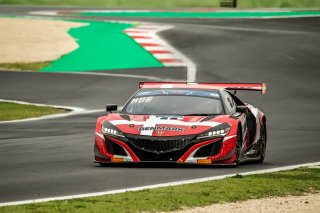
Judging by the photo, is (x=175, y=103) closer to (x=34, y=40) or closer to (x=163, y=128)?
(x=163, y=128)

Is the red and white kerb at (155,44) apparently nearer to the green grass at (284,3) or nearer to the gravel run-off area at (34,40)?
the gravel run-off area at (34,40)

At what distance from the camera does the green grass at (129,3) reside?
207 ft

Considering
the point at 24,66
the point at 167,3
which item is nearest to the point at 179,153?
the point at 24,66

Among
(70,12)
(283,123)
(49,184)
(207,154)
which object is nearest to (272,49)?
(283,123)

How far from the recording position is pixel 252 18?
2015 inches

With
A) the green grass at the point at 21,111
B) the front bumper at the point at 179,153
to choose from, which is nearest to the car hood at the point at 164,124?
the front bumper at the point at 179,153

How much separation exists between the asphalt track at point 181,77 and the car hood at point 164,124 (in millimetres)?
466

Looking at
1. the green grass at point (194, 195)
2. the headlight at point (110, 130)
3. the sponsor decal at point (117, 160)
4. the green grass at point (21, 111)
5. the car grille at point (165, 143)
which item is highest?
the green grass at point (194, 195)

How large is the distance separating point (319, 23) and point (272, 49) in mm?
8667

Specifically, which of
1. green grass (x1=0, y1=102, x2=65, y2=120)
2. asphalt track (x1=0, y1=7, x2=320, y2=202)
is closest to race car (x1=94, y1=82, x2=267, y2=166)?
asphalt track (x1=0, y1=7, x2=320, y2=202)

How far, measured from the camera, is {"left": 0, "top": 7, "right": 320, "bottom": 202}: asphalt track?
13523 millimetres

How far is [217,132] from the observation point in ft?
48.6

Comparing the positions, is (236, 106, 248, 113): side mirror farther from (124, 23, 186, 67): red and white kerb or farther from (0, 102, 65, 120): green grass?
(124, 23, 186, 67): red and white kerb

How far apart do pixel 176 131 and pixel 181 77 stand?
58.6 feet
